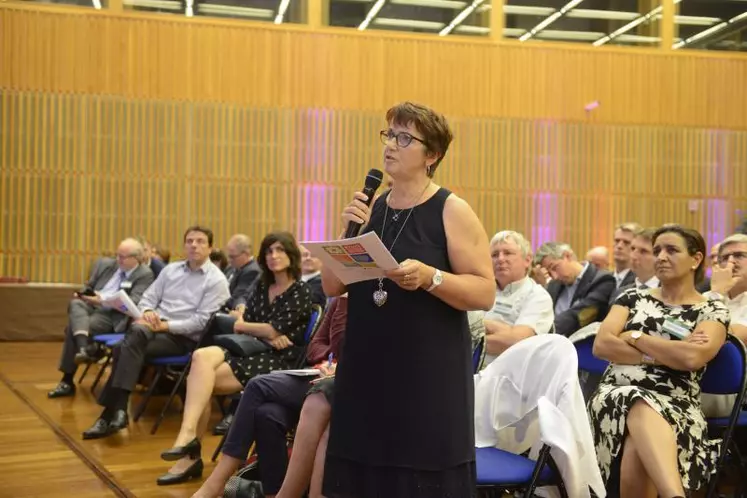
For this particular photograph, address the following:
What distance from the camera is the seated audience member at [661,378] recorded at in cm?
343

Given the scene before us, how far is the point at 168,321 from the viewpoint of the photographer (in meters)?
6.27

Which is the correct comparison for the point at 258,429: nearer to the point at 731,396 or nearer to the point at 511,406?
the point at 511,406

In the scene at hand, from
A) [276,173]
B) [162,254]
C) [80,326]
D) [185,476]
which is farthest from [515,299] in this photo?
[276,173]

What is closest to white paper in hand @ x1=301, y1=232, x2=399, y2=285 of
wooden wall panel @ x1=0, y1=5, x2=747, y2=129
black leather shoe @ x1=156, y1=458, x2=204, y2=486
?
black leather shoe @ x1=156, y1=458, x2=204, y2=486

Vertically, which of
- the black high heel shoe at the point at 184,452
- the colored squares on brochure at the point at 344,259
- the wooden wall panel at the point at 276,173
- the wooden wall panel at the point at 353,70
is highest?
the wooden wall panel at the point at 353,70

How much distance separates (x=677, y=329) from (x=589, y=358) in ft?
1.89

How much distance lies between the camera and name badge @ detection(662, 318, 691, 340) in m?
3.68

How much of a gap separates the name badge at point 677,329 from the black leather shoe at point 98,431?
3602 mm

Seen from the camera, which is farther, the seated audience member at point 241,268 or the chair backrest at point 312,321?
the seated audience member at point 241,268

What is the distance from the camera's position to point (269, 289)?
5.38 m

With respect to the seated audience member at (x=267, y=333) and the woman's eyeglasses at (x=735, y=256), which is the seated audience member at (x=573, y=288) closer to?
the woman's eyeglasses at (x=735, y=256)

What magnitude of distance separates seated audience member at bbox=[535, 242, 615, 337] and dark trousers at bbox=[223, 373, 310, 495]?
89.4 inches

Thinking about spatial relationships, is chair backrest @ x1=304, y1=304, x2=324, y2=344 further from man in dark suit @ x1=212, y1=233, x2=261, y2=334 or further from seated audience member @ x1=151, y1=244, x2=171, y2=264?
seated audience member @ x1=151, y1=244, x2=171, y2=264

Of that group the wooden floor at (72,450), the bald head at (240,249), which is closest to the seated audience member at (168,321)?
the wooden floor at (72,450)
